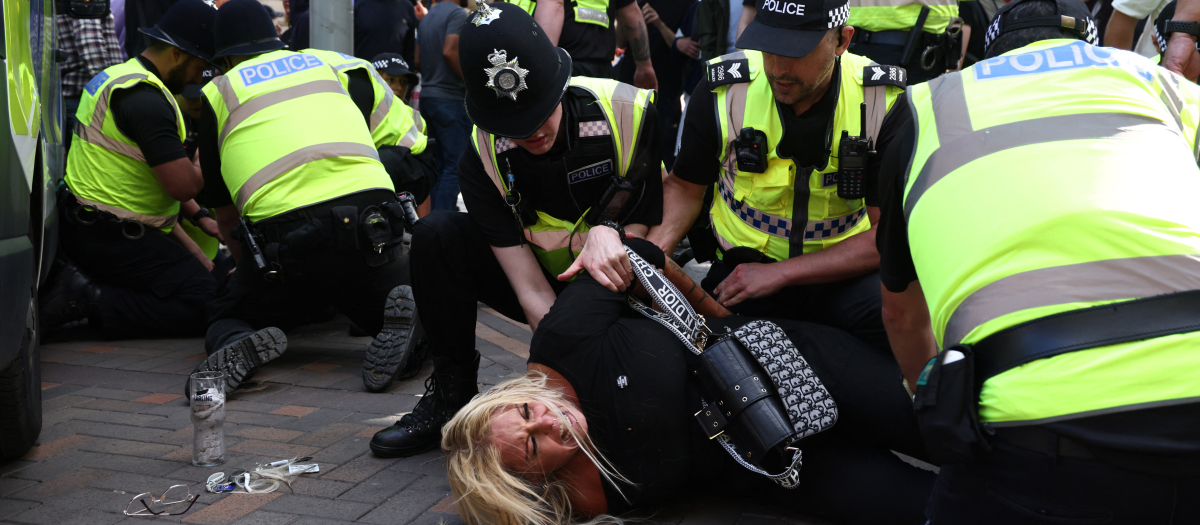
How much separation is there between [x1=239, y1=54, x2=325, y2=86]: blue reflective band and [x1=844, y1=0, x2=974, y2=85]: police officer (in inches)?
94.4

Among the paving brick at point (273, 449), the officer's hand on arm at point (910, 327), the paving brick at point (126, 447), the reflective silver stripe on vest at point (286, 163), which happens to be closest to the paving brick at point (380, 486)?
the paving brick at point (273, 449)

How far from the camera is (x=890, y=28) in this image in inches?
155

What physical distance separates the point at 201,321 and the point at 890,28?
12.0ft

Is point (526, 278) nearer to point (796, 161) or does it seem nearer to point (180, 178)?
point (796, 161)

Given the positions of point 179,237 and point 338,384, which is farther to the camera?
point 179,237

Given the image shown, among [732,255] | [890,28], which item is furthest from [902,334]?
[890,28]

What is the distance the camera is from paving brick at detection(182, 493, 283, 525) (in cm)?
239

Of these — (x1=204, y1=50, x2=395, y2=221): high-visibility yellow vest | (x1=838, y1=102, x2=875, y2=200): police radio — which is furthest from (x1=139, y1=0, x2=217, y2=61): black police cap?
(x1=838, y1=102, x2=875, y2=200): police radio

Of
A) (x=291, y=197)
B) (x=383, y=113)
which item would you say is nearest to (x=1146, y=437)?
(x=291, y=197)

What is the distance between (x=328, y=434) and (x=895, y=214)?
2109mm

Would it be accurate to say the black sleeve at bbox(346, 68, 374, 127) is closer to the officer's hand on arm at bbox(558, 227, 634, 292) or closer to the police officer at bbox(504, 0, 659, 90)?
the police officer at bbox(504, 0, 659, 90)

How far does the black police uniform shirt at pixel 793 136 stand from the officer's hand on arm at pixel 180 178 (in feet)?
8.41

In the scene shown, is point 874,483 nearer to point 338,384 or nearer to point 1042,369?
point 1042,369

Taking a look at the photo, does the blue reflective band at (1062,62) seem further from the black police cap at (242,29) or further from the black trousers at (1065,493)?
the black police cap at (242,29)
